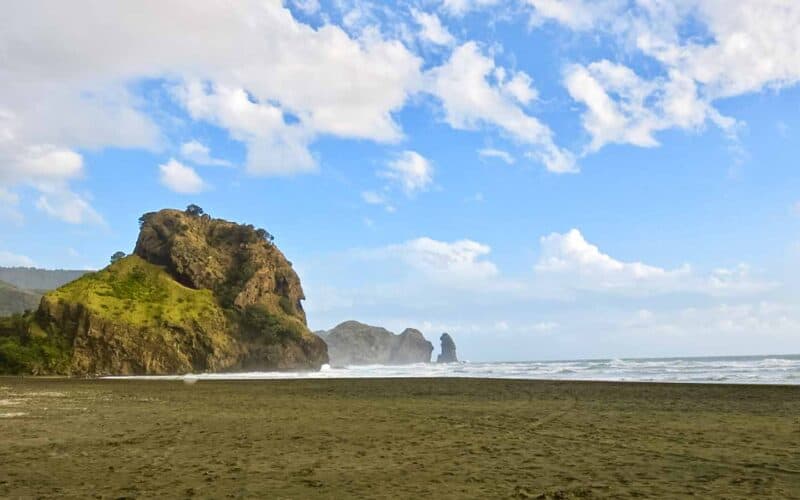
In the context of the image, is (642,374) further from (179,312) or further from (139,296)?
(139,296)

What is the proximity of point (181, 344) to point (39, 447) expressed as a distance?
8503 cm

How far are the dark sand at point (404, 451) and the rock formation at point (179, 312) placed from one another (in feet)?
217

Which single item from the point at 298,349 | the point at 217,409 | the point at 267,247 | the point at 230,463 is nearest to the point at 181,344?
the point at 298,349

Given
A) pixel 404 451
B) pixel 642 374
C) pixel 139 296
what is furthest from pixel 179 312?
pixel 404 451

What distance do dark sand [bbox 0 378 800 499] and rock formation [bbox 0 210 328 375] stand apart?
6622 centimetres

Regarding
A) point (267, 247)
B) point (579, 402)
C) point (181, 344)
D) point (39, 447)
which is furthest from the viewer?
point (267, 247)

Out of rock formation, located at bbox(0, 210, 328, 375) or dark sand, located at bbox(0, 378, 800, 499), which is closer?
dark sand, located at bbox(0, 378, 800, 499)

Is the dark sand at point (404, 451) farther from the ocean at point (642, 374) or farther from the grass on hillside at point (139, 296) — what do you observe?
the grass on hillside at point (139, 296)

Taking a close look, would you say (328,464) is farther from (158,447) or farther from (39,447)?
(39,447)

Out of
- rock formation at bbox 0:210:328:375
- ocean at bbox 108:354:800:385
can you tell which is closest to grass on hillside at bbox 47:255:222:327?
rock formation at bbox 0:210:328:375

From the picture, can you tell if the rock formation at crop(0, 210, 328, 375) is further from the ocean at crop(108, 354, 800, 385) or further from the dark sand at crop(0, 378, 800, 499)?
the dark sand at crop(0, 378, 800, 499)

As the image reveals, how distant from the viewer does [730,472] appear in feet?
36.8

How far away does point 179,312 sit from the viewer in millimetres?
98375

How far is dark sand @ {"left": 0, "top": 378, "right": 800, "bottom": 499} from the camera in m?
10.0
